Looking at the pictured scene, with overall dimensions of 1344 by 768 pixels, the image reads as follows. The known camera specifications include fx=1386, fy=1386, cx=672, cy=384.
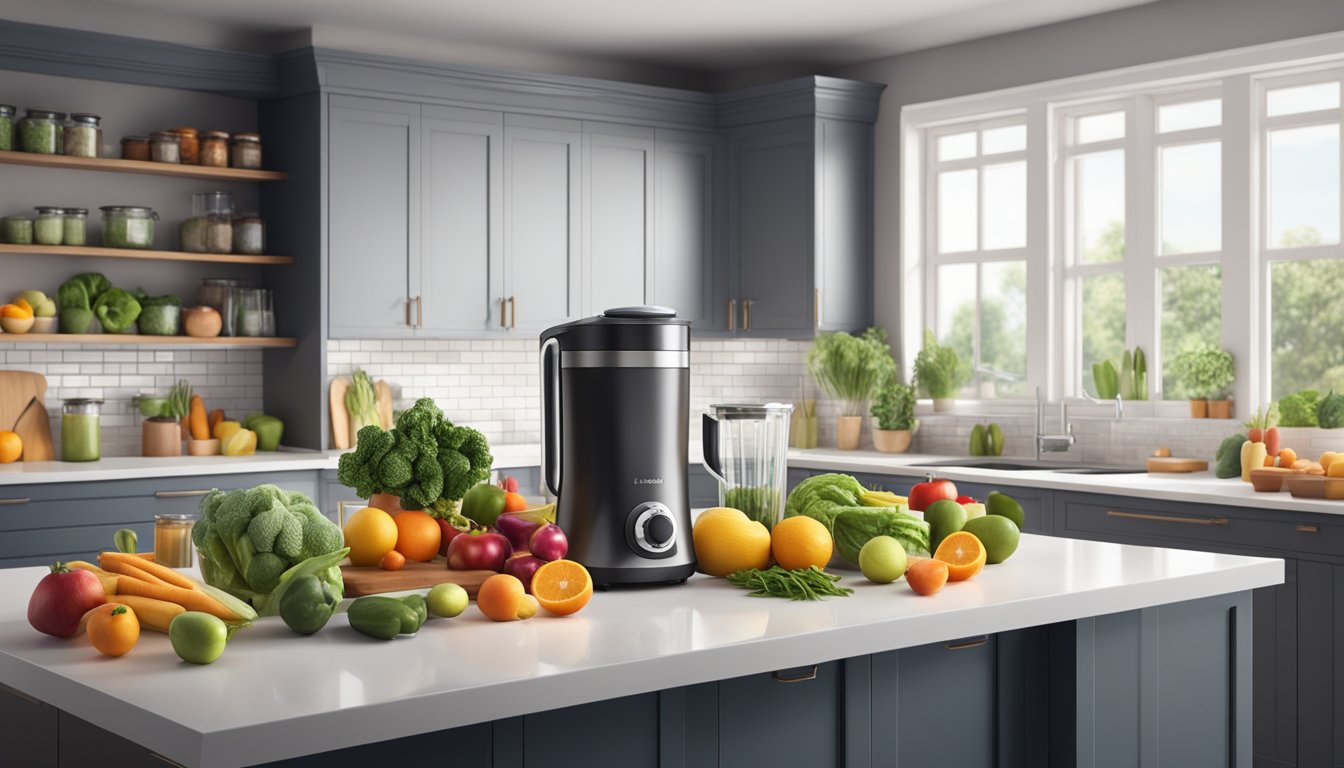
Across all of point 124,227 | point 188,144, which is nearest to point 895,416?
point 188,144

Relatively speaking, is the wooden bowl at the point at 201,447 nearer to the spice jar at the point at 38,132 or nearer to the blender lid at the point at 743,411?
the spice jar at the point at 38,132

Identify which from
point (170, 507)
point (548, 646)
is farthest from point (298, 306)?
point (548, 646)

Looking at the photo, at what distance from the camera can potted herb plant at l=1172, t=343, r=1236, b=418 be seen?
5.49 meters

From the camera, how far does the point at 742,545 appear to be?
248 centimetres

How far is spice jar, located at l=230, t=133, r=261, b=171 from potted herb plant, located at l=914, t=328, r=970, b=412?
10.3 feet

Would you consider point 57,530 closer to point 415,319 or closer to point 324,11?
point 415,319

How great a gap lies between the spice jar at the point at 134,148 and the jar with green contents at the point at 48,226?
0.37m

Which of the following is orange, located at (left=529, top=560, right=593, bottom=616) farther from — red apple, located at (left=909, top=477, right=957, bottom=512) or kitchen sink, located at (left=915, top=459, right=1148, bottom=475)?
kitchen sink, located at (left=915, top=459, right=1148, bottom=475)

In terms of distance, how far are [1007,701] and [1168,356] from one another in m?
3.65

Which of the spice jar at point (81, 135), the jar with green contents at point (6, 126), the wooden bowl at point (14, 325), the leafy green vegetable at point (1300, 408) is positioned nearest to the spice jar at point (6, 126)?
the jar with green contents at point (6, 126)

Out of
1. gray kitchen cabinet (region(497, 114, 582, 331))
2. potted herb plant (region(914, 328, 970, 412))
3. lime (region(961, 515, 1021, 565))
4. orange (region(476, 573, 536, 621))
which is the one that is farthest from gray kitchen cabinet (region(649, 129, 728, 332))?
orange (region(476, 573, 536, 621))

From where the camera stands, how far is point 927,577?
7.77 ft

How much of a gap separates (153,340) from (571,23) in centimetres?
226

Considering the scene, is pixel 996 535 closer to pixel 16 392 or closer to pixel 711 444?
pixel 711 444
